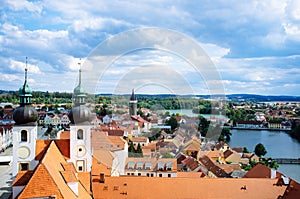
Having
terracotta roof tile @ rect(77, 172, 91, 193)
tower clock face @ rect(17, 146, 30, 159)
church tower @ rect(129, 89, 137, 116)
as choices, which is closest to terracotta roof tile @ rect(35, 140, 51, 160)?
tower clock face @ rect(17, 146, 30, 159)

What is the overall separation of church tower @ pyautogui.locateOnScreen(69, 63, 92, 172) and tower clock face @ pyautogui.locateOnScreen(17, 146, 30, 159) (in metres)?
2.20

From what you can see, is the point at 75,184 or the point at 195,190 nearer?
the point at 75,184

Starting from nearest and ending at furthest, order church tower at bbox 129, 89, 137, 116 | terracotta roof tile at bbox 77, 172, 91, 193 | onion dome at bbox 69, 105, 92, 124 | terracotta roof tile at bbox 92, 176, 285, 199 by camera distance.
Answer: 1. terracotta roof tile at bbox 77, 172, 91, 193
2. terracotta roof tile at bbox 92, 176, 285, 199
3. onion dome at bbox 69, 105, 92, 124
4. church tower at bbox 129, 89, 137, 116

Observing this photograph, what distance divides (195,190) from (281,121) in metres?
79.7

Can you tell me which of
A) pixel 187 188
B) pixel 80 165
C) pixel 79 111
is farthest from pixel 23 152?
pixel 187 188

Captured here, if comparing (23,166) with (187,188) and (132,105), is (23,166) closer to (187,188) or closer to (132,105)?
(187,188)

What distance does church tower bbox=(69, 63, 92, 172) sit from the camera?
16.6m

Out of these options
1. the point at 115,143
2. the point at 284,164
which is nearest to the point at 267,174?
the point at 115,143

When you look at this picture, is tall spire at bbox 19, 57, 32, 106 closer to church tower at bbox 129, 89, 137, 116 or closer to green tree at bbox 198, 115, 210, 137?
church tower at bbox 129, 89, 137, 116

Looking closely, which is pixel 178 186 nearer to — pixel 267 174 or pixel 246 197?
pixel 246 197

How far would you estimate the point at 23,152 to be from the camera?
601 inches

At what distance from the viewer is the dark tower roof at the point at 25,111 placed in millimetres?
15266

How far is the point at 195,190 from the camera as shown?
15.1 m

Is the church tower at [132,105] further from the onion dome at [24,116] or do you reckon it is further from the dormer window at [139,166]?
the onion dome at [24,116]
